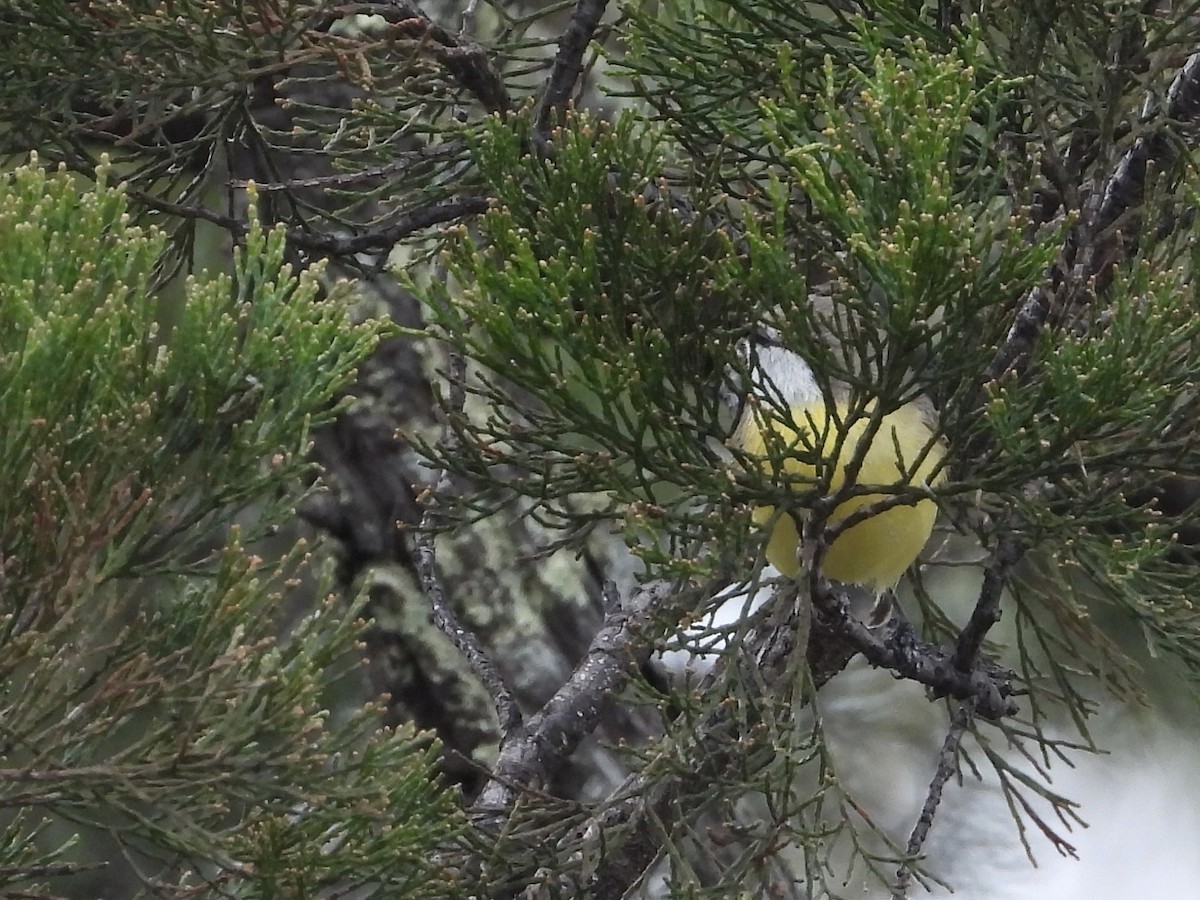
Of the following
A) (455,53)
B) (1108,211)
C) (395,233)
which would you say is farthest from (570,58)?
(1108,211)

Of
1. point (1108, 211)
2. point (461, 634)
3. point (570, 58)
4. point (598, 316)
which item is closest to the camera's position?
point (598, 316)

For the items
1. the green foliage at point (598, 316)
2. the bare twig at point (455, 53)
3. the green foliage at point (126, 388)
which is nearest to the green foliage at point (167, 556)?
the green foliage at point (126, 388)

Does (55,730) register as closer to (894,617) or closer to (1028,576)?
(894,617)

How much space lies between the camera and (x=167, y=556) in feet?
3.28

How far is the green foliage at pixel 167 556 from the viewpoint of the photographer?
2.90ft

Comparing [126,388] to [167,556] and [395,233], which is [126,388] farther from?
[395,233]

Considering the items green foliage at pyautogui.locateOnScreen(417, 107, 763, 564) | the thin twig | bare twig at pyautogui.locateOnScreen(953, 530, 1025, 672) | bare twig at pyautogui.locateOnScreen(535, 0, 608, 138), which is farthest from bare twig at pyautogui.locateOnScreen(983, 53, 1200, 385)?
bare twig at pyautogui.locateOnScreen(535, 0, 608, 138)

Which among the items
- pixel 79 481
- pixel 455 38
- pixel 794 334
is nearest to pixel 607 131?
pixel 794 334

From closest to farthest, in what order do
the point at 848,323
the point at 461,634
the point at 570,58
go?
the point at 848,323, the point at 570,58, the point at 461,634

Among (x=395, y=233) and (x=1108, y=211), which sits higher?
(x=1108, y=211)

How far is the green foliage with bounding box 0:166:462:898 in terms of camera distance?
0.88 m

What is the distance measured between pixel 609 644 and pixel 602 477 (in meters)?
0.94

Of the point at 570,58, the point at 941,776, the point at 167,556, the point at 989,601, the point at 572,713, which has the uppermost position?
the point at 570,58

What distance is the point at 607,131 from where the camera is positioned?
121 cm
